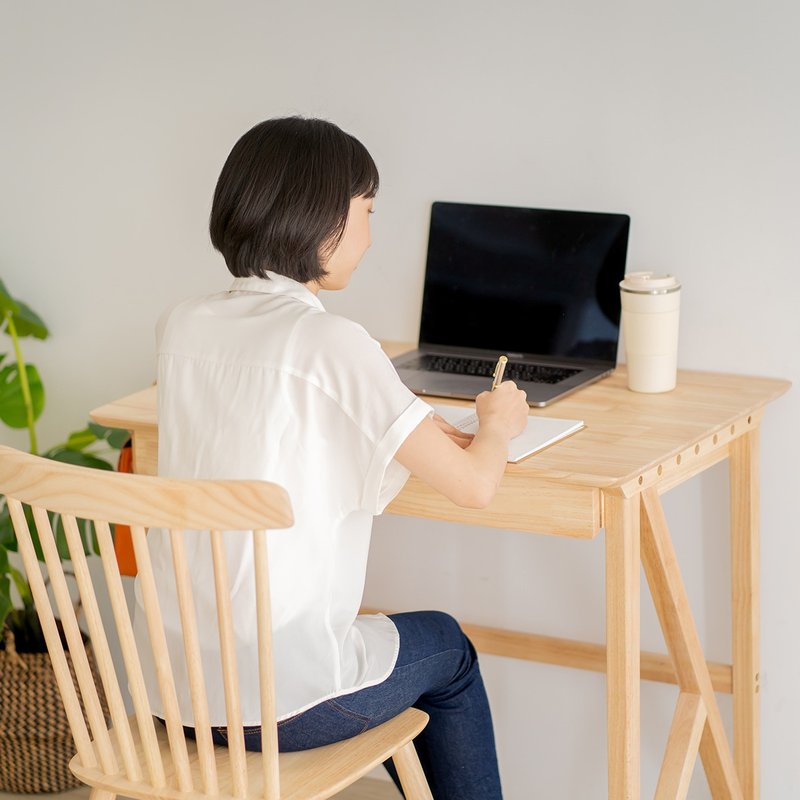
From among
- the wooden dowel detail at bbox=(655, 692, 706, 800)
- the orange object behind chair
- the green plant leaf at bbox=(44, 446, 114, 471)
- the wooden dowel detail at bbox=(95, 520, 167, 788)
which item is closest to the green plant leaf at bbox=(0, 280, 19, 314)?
the green plant leaf at bbox=(44, 446, 114, 471)

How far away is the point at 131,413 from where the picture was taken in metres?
1.93

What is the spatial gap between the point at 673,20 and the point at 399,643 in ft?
3.44

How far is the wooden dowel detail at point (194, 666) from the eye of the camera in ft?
4.42

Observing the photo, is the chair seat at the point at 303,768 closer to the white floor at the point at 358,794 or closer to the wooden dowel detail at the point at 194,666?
the wooden dowel detail at the point at 194,666

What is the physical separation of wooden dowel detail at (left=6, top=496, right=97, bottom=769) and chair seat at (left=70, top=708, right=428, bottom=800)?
3cm

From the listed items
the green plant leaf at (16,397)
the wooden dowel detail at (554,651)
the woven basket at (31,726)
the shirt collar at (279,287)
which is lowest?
the woven basket at (31,726)

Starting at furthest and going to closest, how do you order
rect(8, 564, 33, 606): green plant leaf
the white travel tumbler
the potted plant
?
rect(8, 564, 33, 606): green plant leaf
the potted plant
the white travel tumbler

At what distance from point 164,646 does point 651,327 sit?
903 millimetres

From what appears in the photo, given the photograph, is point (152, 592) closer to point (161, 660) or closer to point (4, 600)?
point (161, 660)

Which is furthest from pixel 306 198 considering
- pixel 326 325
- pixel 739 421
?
pixel 739 421

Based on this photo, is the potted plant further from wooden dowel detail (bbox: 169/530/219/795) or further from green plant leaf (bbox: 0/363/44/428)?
wooden dowel detail (bbox: 169/530/219/795)

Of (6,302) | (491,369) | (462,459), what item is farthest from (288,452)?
(6,302)

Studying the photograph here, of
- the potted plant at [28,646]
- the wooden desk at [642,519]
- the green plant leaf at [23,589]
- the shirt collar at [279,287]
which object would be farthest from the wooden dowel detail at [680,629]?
the green plant leaf at [23,589]

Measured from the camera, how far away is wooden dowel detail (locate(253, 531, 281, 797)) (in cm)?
133
